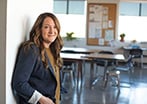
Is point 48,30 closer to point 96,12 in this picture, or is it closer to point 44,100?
point 44,100

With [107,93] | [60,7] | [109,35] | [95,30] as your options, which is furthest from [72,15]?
[107,93]

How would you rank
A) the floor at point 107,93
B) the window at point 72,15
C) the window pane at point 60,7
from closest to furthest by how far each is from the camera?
the floor at point 107,93 → the window at point 72,15 → the window pane at point 60,7

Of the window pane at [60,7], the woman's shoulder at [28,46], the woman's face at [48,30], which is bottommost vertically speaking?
the woman's shoulder at [28,46]

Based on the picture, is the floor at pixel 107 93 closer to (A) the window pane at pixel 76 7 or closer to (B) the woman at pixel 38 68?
(B) the woman at pixel 38 68

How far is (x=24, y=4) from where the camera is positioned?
5.37ft

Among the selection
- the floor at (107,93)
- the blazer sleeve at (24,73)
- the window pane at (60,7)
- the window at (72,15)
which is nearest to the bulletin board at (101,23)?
Answer: the window at (72,15)

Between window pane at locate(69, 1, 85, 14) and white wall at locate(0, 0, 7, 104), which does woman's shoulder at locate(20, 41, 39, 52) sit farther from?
window pane at locate(69, 1, 85, 14)

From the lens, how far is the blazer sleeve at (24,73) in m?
1.52

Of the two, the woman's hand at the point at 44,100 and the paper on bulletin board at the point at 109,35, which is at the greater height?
the paper on bulletin board at the point at 109,35

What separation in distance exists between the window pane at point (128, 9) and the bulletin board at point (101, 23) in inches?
18.9

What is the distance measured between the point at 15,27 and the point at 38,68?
288mm

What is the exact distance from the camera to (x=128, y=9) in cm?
986

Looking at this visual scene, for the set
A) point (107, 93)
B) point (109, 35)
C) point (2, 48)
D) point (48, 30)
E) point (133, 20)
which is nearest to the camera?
point (2, 48)

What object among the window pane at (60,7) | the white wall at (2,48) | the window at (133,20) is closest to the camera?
the white wall at (2,48)
